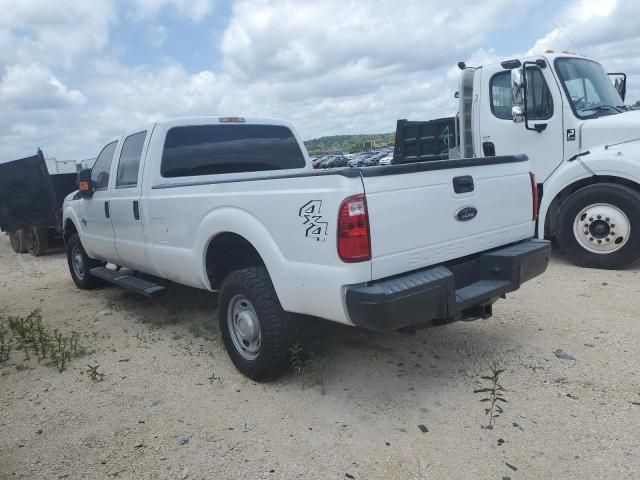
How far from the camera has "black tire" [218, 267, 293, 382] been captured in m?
3.58

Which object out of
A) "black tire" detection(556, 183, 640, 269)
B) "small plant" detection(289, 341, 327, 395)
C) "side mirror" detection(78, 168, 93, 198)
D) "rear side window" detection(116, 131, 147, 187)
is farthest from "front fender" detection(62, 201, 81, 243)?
"black tire" detection(556, 183, 640, 269)

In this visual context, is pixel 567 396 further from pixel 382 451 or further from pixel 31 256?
pixel 31 256

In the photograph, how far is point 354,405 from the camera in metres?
3.48

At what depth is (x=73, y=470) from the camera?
297 centimetres

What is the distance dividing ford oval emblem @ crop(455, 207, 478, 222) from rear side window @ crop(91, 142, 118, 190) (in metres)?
4.06

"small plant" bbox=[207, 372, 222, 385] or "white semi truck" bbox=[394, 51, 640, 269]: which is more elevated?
"white semi truck" bbox=[394, 51, 640, 269]

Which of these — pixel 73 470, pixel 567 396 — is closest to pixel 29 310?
pixel 73 470

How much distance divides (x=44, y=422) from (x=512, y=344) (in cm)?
353

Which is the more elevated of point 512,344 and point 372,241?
point 372,241

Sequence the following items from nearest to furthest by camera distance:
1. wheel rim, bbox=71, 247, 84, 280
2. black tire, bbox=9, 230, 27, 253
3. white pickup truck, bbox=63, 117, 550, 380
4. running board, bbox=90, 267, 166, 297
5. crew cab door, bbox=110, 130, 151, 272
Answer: white pickup truck, bbox=63, 117, 550, 380 → running board, bbox=90, 267, 166, 297 → crew cab door, bbox=110, 130, 151, 272 → wheel rim, bbox=71, 247, 84, 280 → black tire, bbox=9, 230, 27, 253

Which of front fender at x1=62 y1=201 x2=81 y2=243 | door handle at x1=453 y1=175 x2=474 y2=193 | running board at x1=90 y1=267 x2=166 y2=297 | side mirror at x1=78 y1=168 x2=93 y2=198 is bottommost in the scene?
running board at x1=90 y1=267 x2=166 y2=297

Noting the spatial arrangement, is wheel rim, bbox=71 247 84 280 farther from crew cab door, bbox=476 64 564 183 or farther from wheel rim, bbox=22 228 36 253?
crew cab door, bbox=476 64 564 183

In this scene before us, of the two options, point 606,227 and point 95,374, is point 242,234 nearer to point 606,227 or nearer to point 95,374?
point 95,374

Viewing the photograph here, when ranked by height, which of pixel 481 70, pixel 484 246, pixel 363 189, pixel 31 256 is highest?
pixel 481 70
